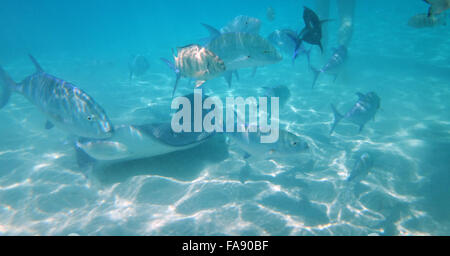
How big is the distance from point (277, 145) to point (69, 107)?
4005 millimetres

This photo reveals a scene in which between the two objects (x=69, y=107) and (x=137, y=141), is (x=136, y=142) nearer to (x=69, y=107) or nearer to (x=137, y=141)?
(x=137, y=141)

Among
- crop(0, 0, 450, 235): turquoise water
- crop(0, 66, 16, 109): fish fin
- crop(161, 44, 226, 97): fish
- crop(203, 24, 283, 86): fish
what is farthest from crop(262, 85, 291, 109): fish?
crop(0, 66, 16, 109): fish fin

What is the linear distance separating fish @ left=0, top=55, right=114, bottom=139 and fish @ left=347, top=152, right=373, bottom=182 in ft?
17.1

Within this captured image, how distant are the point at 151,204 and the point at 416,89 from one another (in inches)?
506

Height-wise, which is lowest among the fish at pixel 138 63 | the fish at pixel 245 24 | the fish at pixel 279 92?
the fish at pixel 279 92

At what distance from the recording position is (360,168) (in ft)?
16.9

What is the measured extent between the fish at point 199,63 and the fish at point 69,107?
1670 mm

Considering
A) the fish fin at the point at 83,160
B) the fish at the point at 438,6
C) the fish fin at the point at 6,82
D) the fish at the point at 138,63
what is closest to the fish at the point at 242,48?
the fish at the point at 438,6

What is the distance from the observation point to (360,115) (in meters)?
6.12

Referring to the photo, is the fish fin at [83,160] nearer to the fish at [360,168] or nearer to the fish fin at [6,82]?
the fish fin at [6,82]

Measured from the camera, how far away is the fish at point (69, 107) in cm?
388

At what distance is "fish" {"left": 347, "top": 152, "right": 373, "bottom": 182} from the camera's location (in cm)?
513

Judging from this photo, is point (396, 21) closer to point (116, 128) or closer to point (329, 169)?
point (329, 169)

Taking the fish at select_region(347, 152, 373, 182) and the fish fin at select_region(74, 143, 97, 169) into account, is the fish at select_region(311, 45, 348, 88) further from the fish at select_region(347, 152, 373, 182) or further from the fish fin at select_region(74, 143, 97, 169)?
the fish fin at select_region(74, 143, 97, 169)
